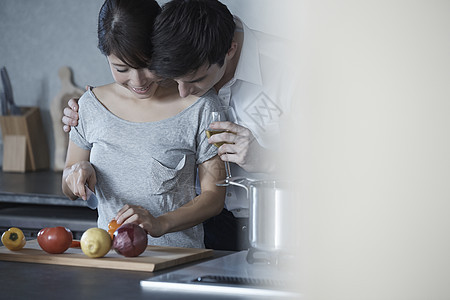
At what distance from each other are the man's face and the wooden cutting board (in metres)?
0.36

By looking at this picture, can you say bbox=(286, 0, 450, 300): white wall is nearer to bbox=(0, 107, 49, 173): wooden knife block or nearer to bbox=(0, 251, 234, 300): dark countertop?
bbox=(0, 251, 234, 300): dark countertop

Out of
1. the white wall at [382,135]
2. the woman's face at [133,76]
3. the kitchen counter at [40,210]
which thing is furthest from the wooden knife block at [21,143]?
the white wall at [382,135]

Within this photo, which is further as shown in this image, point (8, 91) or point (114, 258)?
point (8, 91)

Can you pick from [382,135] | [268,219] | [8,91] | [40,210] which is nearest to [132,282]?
[268,219]

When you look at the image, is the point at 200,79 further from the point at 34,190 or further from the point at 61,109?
the point at 61,109

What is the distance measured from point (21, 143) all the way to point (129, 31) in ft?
5.62

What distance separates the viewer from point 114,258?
1044 mm

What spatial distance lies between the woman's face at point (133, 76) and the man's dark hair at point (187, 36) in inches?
2.9

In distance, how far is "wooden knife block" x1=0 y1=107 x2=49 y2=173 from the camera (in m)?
2.77

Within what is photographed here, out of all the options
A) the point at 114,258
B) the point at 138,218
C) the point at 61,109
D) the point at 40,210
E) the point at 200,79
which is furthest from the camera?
the point at 61,109

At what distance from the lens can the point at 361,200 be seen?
0.89ft

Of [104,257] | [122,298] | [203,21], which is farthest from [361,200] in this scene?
[203,21]

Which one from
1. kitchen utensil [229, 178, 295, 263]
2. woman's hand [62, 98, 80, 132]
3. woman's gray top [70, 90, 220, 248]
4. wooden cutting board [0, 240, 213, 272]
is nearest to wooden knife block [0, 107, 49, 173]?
woman's hand [62, 98, 80, 132]

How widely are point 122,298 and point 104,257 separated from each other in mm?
275
